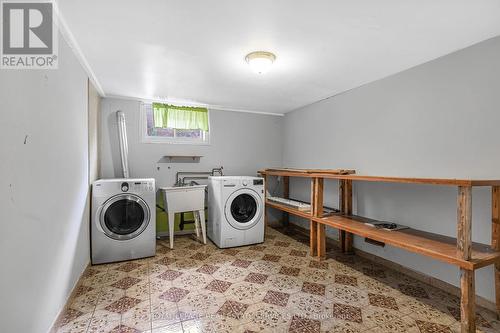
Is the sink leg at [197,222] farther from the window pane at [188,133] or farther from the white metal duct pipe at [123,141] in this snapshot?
the window pane at [188,133]

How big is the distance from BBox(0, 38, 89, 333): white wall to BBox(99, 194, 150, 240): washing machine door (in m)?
0.56

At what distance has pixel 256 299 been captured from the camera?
1.94m

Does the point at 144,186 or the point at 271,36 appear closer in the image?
the point at 271,36

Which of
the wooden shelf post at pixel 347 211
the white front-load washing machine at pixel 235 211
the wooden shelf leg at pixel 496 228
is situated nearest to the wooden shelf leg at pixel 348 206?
the wooden shelf post at pixel 347 211

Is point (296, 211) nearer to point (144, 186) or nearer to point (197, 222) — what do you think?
point (197, 222)

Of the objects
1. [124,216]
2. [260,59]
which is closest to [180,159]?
[124,216]

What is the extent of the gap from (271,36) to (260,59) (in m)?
0.28

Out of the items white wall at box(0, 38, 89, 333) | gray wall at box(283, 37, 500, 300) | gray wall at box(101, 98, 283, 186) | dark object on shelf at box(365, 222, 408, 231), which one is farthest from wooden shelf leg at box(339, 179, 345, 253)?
white wall at box(0, 38, 89, 333)

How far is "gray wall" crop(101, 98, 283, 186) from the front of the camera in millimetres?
3371

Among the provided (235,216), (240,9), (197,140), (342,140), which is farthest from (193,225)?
(240,9)

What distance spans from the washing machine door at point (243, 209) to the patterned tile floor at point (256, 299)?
1.72 feet

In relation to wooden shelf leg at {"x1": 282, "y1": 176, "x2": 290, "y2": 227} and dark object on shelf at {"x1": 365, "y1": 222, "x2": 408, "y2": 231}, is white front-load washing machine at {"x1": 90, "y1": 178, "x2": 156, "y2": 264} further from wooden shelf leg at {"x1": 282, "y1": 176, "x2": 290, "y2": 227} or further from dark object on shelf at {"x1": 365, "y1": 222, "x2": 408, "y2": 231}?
dark object on shelf at {"x1": 365, "y1": 222, "x2": 408, "y2": 231}

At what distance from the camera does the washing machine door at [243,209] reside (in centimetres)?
315

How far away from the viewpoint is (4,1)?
1.09 meters
